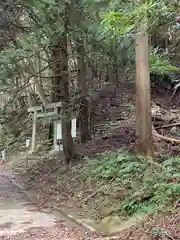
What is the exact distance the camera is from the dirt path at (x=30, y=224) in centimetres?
681

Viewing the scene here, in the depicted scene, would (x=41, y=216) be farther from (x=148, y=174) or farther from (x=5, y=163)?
(x=5, y=163)

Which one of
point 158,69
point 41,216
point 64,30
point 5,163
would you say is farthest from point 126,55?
point 5,163

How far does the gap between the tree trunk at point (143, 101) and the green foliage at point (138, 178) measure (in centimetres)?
45

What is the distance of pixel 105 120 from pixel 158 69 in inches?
131

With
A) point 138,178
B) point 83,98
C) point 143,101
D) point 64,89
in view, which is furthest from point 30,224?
point 83,98

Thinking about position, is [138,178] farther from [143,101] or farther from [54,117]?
[54,117]

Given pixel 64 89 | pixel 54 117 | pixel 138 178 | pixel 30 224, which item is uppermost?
pixel 64 89

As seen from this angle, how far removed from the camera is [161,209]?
6.68 m

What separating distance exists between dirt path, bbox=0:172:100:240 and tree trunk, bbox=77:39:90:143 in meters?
4.97

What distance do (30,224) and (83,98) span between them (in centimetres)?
728

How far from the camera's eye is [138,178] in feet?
28.6

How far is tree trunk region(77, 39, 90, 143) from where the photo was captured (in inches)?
540

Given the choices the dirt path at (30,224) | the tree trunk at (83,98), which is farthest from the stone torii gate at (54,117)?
the dirt path at (30,224)

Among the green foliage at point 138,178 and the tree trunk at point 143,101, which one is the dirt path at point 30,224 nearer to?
the green foliage at point 138,178
